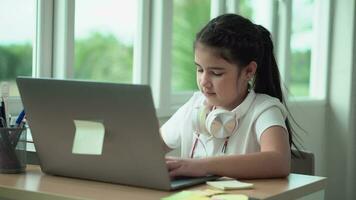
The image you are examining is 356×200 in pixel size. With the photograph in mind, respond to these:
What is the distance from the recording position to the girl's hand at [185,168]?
4.62ft

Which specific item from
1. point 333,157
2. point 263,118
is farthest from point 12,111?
point 333,157

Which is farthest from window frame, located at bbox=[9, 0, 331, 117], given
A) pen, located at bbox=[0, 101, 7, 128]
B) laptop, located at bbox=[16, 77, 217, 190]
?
laptop, located at bbox=[16, 77, 217, 190]

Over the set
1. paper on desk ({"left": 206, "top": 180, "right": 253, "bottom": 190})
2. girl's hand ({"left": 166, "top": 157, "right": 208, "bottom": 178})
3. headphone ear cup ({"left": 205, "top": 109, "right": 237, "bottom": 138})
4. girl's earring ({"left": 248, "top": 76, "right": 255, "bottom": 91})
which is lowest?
paper on desk ({"left": 206, "top": 180, "right": 253, "bottom": 190})

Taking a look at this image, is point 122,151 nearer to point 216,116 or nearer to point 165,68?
point 216,116

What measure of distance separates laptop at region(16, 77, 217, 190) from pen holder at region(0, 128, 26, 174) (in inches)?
2.3

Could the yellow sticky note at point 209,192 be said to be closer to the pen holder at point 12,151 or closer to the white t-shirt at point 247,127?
the white t-shirt at point 247,127

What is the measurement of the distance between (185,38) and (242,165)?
5.86ft

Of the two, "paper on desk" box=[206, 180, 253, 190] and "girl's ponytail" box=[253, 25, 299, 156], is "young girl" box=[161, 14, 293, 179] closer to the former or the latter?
"girl's ponytail" box=[253, 25, 299, 156]

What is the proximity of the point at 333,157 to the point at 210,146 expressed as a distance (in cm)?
283

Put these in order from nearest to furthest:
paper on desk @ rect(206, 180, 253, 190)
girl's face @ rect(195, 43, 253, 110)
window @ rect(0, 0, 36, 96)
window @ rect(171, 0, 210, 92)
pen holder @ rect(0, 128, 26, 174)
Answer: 1. paper on desk @ rect(206, 180, 253, 190)
2. pen holder @ rect(0, 128, 26, 174)
3. girl's face @ rect(195, 43, 253, 110)
4. window @ rect(0, 0, 36, 96)
5. window @ rect(171, 0, 210, 92)

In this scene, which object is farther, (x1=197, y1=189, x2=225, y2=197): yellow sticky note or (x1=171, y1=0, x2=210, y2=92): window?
(x1=171, y1=0, x2=210, y2=92): window

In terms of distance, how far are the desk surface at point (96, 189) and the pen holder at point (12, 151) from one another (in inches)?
1.3

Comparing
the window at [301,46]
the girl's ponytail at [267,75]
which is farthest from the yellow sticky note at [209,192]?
the window at [301,46]

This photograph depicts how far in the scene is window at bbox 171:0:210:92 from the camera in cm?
311
